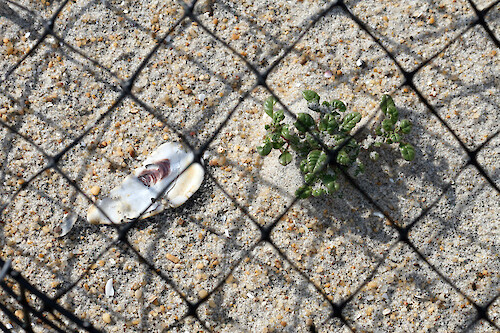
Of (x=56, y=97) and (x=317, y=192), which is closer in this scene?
(x=317, y=192)

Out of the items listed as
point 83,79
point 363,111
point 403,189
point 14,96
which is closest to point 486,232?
point 403,189

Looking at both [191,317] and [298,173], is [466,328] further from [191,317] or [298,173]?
[191,317]

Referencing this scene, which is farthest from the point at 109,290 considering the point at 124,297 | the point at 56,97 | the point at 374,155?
the point at 374,155

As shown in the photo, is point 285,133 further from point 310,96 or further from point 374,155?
point 374,155

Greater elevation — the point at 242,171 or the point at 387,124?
the point at 242,171

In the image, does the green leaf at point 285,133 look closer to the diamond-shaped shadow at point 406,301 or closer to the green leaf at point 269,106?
the green leaf at point 269,106

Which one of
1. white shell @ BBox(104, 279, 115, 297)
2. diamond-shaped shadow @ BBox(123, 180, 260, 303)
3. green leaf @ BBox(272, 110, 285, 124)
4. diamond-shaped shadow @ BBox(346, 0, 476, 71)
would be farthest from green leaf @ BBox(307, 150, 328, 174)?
white shell @ BBox(104, 279, 115, 297)

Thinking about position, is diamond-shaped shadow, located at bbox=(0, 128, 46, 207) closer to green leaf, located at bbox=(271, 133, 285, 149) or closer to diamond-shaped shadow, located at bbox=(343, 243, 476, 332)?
green leaf, located at bbox=(271, 133, 285, 149)
